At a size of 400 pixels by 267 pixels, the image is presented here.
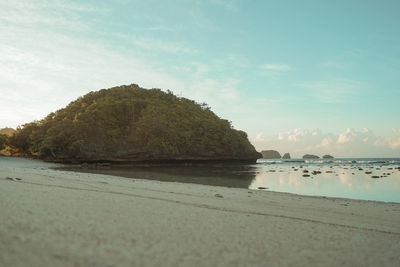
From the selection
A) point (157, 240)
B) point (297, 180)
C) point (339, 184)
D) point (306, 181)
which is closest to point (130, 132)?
point (297, 180)

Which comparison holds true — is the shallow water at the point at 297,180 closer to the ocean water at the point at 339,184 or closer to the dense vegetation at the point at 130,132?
the ocean water at the point at 339,184

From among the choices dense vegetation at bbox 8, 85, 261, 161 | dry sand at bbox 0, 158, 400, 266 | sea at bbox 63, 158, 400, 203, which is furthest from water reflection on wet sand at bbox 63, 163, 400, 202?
dense vegetation at bbox 8, 85, 261, 161

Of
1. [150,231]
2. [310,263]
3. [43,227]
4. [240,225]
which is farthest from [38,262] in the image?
[240,225]

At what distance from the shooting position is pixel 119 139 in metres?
60.8

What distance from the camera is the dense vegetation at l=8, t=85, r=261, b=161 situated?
5506 cm

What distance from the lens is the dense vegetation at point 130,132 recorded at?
55062mm

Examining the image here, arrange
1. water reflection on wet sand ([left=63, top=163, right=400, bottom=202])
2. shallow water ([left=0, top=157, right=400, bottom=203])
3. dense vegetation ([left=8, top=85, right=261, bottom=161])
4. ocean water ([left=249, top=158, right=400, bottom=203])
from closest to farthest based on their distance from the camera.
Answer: ocean water ([left=249, top=158, right=400, bottom=203]) → water reflection on wet sand ([left=63, top=163, right=400, bottom=202]) → shallow water ([left=0, top=157, right=400, bottom=203]) → dense vegetation ([left=8, top=85, right=261, bottom=161])

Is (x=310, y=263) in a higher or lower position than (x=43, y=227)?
lower

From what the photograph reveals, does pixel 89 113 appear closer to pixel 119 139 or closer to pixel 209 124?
pixel 119 139

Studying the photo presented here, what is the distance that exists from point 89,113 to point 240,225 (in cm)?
6493

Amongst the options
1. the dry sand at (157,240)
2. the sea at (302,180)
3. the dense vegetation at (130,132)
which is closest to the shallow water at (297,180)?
the sea at (302,180)

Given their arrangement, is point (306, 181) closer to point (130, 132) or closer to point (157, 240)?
point (157, 240)

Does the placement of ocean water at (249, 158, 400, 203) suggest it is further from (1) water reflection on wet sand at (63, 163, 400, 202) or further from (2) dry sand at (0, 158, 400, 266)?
(2) dry sand at (0, 158, 400, 266)

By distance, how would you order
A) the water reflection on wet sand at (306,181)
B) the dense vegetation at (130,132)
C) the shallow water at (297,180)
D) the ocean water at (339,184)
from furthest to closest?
1. the dense vegetation at (130,132)
2. the shallow water at (297,180)
3. the water reflection on wet sand at (306,181)
4. the ocean water at (339,184)
